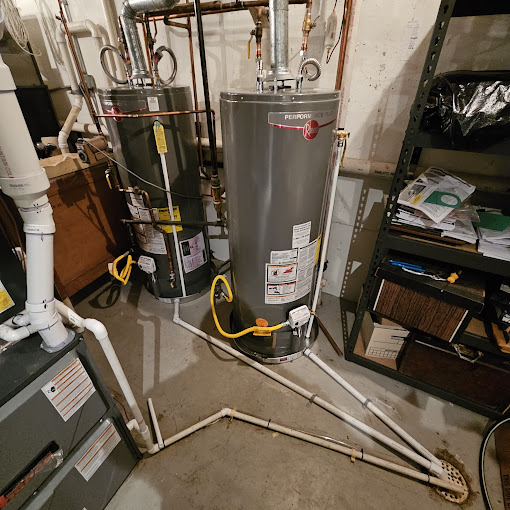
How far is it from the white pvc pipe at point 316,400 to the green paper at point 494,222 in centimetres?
101

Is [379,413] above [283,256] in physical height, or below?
below

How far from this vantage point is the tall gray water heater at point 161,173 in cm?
138

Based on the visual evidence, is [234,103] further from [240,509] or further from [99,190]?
[240,509]

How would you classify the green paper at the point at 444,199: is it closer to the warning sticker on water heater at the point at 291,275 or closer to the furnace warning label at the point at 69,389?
the warning sticker on water heater at the point at 291,275

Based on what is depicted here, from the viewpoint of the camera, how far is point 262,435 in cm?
130

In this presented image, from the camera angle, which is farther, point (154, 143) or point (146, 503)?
point (154, 143)

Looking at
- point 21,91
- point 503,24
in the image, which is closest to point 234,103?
point 503,24

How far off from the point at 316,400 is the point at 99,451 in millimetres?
961

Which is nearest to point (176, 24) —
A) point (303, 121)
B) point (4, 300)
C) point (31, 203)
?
point (303, 121)

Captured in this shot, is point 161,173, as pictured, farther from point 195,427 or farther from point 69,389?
point 195,427

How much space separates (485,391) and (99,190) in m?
2.46

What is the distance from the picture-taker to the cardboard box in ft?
4.71

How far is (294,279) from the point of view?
4.24 ft

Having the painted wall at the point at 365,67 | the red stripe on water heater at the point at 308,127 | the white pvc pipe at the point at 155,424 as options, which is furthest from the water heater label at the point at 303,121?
the white pvc pipe at the point at 155,424
